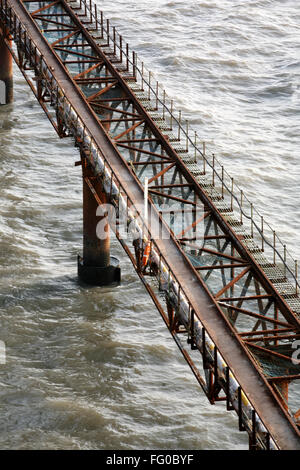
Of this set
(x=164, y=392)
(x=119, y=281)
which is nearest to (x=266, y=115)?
(x=119, y=281)

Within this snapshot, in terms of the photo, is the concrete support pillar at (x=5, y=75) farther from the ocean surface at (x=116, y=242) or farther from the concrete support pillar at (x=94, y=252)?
the concrete support pillar at (x=94, y=252)

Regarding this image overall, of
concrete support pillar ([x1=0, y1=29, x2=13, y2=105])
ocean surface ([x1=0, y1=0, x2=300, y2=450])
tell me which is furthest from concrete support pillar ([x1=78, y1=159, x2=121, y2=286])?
concrete support pillar ([x1=0, y1=29, x2=13, y2=105])

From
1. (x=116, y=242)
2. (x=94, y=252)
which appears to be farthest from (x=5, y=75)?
(x=94, y=252)

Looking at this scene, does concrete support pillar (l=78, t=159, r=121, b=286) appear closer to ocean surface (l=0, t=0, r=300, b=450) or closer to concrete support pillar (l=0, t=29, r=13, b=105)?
ocean surface (l=0, t=0, r=300, b=450)

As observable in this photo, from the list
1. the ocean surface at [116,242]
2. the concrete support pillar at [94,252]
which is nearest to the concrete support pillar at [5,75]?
the ocean surface at [116,242]

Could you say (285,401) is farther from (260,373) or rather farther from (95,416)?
(95,416)
